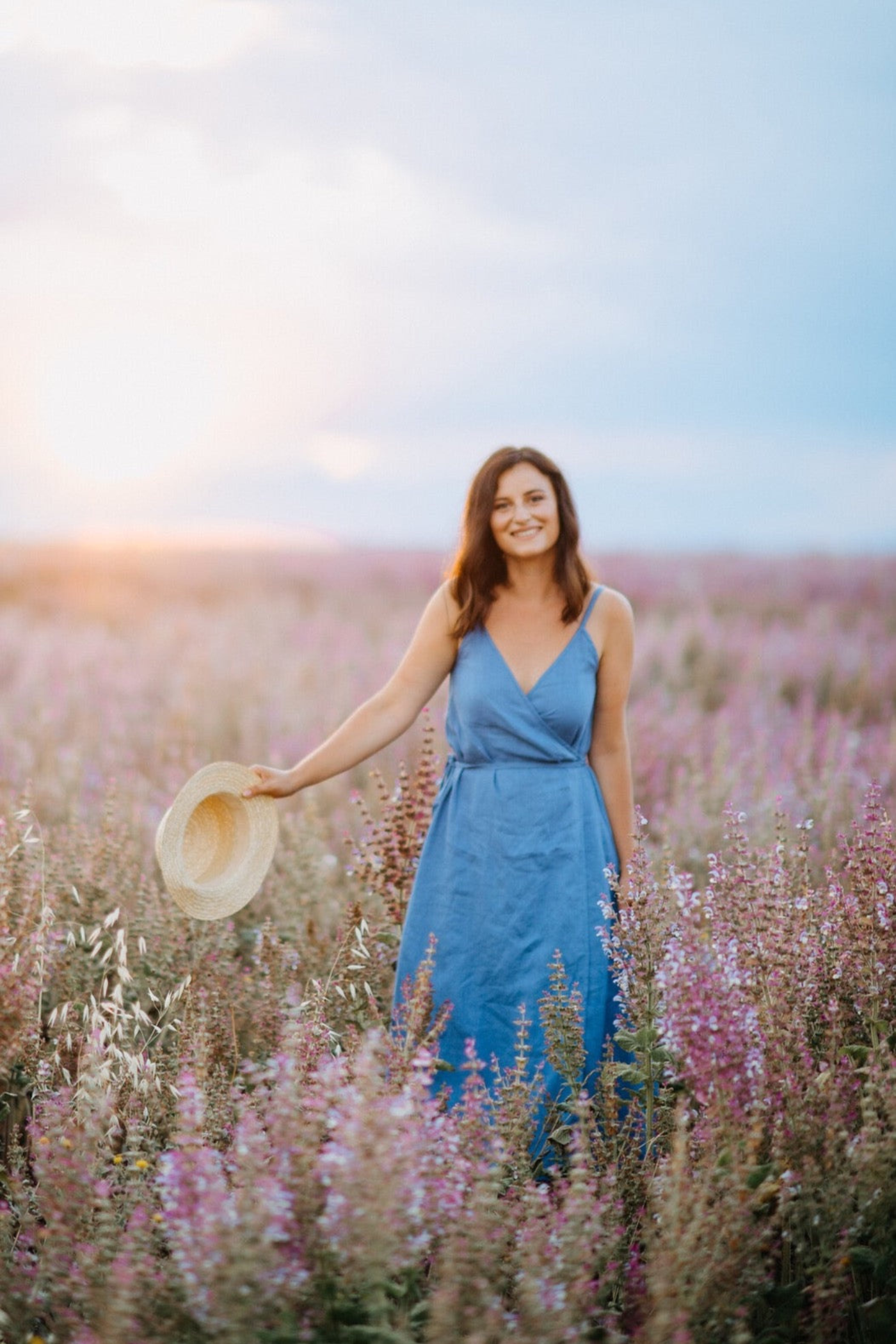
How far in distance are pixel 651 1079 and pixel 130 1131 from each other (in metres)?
1.18

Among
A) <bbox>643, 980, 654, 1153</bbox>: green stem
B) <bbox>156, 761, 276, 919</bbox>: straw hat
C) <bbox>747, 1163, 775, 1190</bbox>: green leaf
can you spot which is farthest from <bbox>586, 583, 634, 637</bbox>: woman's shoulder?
<bbox>747, 1163, 775, 1190</bbox>: green leaf

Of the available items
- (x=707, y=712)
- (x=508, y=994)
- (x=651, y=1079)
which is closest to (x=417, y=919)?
(x=508, y=994)

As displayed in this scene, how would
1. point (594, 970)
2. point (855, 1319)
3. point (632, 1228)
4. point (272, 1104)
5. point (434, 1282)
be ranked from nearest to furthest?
point (272, 1104), point (434, 1282), point (855, 1319), point (632, 1228), point (594, 970)

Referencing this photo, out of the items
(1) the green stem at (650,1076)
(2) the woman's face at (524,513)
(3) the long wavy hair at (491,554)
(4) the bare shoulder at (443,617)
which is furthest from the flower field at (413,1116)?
(2) the woman's face at (524,513)

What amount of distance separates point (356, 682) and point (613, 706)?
5.36m

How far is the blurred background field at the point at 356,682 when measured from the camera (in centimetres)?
574

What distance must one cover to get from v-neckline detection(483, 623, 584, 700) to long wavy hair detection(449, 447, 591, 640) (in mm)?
46

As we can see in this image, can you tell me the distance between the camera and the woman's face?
3.53 metres

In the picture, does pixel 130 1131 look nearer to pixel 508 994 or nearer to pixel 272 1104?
pixel 272 1104

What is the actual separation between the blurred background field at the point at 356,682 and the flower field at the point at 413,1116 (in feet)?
1.33

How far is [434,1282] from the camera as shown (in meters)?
2.23

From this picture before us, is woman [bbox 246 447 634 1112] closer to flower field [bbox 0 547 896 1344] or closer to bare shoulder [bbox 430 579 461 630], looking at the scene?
bare shoulder [bbox 430 579 461 630]

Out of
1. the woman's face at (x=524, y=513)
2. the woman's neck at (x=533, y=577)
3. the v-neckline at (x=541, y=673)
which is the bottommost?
the v-neckline at (x=541, y=673)

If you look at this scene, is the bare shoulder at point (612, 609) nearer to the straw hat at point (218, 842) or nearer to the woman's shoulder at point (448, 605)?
the woman's shoulder at point (448, 605)
